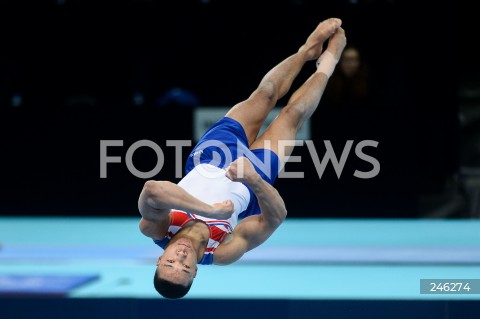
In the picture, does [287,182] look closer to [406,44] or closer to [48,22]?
[406,44]

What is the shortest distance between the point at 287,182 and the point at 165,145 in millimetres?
1266

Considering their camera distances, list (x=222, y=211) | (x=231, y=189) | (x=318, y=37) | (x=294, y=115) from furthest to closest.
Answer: (x=318, y=37)
(x=294, y=115)
(x=231, y=189)
(x=222, y=211)

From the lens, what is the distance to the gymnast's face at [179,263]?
432cm

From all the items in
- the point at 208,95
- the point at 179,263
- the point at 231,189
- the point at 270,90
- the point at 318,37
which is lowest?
the point at 179,263

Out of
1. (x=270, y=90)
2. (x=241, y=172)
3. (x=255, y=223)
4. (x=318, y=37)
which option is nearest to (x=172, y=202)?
(x=241, y=172)

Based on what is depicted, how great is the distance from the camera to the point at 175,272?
14.2 ft

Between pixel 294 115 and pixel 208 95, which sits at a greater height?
pixel 208 95

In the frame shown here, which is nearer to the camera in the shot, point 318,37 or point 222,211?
point 222,211

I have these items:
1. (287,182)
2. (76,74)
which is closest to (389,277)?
(287,182)

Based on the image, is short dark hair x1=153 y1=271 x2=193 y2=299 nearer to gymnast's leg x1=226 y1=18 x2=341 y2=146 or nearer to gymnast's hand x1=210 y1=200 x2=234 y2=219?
gymnast's hand x1=210 y1=200 x2=234 y2=219

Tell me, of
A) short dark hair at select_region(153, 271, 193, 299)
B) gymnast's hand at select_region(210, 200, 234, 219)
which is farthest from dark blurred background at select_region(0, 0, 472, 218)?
short dark hair at select_region(153, 271, 193, 299)

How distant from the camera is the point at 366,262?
656 centimetres

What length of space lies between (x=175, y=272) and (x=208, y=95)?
4273 mm

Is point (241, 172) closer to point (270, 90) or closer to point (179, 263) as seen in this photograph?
point (179, 263)
